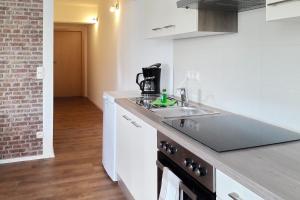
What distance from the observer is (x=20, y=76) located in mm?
3494

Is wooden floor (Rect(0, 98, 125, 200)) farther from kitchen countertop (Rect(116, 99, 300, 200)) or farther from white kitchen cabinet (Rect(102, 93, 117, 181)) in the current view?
kitchen countertop (Rect(116, 99, 300, 200))

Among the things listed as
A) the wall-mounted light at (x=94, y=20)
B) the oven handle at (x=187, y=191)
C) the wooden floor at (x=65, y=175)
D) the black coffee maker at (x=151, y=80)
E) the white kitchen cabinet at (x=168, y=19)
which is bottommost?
the wooden floor at (x=65, y=175)

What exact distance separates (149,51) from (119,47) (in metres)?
1.76

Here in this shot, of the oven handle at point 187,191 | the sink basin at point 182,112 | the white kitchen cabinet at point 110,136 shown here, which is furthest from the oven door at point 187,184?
the white kitchen cabinet at point 110,136

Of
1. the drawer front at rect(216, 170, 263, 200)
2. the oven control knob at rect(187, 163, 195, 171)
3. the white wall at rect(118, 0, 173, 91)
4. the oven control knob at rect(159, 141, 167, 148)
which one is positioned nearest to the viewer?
the drawer front at rect(216, 170, 263, 200)

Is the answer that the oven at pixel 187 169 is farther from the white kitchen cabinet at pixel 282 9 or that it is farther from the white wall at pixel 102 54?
the white wall at pixel 102 54

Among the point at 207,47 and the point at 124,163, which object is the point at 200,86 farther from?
the point at 124,163

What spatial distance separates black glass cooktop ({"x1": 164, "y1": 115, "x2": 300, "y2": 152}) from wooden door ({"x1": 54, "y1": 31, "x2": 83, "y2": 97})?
7.81 metres

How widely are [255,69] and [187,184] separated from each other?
0.92 metres

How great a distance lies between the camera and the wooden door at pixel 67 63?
29.9 feet

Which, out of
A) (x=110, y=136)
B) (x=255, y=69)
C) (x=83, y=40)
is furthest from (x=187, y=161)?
(x=83, y=40)

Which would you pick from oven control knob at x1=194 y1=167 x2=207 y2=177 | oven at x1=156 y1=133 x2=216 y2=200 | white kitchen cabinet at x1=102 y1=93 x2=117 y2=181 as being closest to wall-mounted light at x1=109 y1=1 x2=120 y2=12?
white kitchen cabinet at x1=102 y1=93 x2=117 y2=181

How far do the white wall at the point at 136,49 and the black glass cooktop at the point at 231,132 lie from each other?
52.1 inches

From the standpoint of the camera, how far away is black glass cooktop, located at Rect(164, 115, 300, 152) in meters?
1.47
